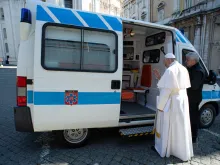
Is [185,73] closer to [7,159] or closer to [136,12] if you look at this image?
[7,159]

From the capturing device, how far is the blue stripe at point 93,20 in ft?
9.57

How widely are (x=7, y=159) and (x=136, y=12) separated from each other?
115ft

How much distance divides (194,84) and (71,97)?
2.56 metres

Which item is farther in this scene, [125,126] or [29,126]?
[125,126]

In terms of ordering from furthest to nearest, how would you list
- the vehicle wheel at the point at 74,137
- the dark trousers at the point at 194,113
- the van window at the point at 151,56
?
the van window at the point at 151,56, the dark trousers at the point at 194,113, the vehicle wheel at the point at 74,137

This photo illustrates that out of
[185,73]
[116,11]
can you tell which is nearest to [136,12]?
[116,11]

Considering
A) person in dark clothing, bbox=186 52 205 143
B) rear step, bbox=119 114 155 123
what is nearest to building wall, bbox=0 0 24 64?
rear step, bbox=119 114 155 123

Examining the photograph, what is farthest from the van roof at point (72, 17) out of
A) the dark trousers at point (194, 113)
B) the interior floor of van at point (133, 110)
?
the dark trousers at point (194, 113)

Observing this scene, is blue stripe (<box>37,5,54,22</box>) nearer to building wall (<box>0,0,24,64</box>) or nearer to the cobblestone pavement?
the cobblestone pavement

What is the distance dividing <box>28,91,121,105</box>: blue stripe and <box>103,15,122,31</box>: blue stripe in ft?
4.14

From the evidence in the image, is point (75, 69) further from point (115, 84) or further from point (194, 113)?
point (194, 113)

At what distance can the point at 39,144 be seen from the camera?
3480 mm

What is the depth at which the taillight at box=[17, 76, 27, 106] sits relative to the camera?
2793 mm

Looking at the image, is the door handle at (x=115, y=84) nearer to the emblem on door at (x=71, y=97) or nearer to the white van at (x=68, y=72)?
the white van at (x=68, y=72)
